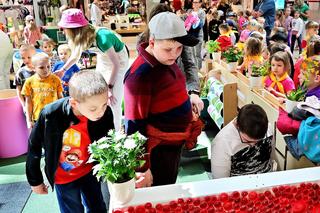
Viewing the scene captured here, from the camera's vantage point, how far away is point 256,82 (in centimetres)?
348

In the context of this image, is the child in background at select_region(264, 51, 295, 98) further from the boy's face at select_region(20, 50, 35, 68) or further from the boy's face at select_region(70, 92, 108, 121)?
the boy's face at select_region(20, 50, 35, 68)

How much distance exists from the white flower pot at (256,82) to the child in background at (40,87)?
5.87 ft

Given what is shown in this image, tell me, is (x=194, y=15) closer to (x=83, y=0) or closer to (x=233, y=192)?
(x=233, y=192)

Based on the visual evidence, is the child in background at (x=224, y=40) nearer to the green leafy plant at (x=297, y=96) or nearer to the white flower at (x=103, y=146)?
the green leafy plant at (x=297, y=96)

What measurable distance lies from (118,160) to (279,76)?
237 centimetres

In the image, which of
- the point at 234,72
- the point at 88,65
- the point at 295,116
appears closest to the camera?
the point at 295,116

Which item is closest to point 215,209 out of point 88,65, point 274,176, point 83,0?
point 274,176

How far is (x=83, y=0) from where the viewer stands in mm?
12086

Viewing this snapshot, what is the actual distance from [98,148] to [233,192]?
2.16 feet

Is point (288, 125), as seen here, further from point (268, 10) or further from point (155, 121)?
point (268, 10)

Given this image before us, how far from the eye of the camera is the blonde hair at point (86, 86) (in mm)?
1726

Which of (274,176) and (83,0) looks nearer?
(274,176)

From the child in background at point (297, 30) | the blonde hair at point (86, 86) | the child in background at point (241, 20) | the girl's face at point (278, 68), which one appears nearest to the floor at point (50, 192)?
the girl's face at point (278, 68)

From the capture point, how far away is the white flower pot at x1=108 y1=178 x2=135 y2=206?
1622 millimetres
